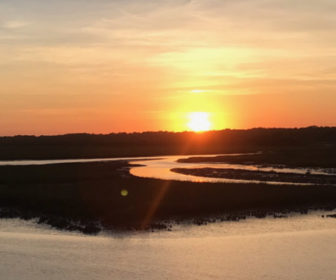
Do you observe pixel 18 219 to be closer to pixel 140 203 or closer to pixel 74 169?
pixel 140 203

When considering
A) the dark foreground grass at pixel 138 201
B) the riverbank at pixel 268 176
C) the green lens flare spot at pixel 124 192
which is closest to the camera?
the dark foreground grass at pixel 138 201

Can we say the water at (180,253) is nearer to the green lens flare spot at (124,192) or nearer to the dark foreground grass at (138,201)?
the dark foreground grass at (138,201)

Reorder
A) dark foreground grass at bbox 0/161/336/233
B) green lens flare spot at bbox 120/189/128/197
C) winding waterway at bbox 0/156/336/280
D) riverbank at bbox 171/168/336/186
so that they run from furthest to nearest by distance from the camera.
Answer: riverbank at bbox 171/168/336/186 → green lens flare spot at bbox 120/189/128/197 → dark foreground grass at bbox 0/161/336/233 → winding waterway at bbox 0/156/336/280

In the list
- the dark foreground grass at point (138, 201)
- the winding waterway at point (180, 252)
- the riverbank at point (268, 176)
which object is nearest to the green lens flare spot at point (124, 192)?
the dark foreground grass at point (138, 201)

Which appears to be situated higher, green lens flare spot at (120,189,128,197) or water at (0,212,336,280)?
green lens flare spot at (120,189,128,197)

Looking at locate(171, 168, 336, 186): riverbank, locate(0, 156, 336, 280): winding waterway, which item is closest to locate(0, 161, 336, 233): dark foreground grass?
locate(0, 156, 336, 280): winding waterway

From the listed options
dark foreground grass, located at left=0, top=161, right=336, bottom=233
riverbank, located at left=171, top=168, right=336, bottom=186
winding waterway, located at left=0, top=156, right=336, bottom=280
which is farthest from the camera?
riverbank, located at left=171, top=168, right=336, bottom=186

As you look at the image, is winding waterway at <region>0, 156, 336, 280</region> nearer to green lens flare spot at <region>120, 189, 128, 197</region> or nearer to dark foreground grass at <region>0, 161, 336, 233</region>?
dark foreground grass at <region>0, 161, 336, 233</region>
